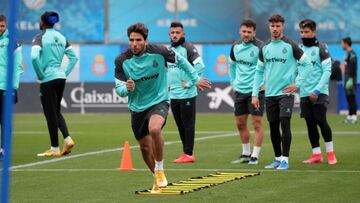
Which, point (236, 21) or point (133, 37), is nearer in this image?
point (133, 37)

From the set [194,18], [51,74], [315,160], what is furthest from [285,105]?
[194,18]

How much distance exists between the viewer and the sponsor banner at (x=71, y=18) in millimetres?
41625

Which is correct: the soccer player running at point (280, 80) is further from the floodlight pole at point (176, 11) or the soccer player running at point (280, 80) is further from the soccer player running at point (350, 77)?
the floodlight pole at point (176, 11)

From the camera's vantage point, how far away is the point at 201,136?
2317 centimetres

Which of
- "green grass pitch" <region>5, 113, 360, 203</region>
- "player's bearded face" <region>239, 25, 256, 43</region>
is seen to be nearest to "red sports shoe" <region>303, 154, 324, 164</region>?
"green grass pitch" <region>5, 113, 360, 203</region>

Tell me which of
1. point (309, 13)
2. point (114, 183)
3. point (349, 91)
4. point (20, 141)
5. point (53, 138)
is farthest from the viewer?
point (309, 13)

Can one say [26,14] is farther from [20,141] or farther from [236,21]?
[20,141]

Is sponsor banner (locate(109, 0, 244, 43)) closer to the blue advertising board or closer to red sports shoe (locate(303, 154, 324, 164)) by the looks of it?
the blue advertising board

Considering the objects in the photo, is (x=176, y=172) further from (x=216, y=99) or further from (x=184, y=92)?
(x=216, y=99)

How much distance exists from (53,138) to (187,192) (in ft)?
20.6

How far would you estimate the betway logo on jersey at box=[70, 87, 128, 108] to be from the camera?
36188 mm

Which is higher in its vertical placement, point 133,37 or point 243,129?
point 133,37

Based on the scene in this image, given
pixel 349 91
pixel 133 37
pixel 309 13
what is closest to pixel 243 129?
pixel 133 37

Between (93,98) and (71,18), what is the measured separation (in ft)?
21.5
